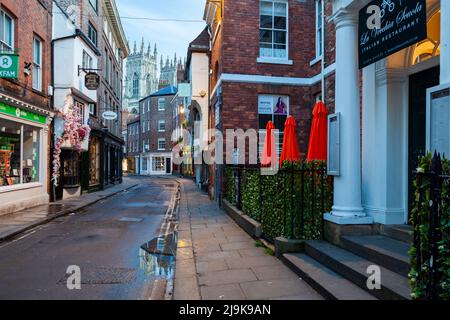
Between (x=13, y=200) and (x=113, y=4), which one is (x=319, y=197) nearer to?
(x=13, y=200)

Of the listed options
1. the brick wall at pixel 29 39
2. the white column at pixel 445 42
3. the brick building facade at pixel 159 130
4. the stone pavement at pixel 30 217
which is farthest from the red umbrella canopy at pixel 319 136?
the brick building facade at pixel 159 130

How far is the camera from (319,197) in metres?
6.10

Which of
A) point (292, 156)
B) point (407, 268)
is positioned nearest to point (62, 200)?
point (292, 156)

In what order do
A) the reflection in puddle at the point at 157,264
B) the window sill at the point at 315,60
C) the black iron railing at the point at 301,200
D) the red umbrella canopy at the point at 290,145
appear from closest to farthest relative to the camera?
the reflection in puddle at the point at 157,264
the black iron railing at the point at 301,200
the red umbrella canopy at the point at 290,145
the window sill at the point at 315,60

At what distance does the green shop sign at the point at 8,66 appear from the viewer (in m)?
9.99

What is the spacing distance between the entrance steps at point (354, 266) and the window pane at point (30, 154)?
11739 millimetres

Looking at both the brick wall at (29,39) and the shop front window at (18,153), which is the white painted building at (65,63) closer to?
the brick wall at (29,39)

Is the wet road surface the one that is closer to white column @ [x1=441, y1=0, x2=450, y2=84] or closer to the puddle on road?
the puddle on road

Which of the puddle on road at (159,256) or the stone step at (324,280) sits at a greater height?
the stone step at (324,280)

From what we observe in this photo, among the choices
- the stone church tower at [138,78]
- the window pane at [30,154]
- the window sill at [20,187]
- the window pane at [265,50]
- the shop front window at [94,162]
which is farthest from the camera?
the stone church tower at [138,78]

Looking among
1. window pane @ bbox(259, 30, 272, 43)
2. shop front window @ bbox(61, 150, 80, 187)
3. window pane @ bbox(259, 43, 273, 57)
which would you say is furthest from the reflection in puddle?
shop front window @ bbox(61, 150, 80, 187)

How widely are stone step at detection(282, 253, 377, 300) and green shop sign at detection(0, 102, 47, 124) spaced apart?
33.8ft

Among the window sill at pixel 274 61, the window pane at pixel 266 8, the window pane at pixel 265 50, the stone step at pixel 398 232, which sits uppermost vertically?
the window pane at pixel 266 8

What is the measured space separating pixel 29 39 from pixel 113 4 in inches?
642
